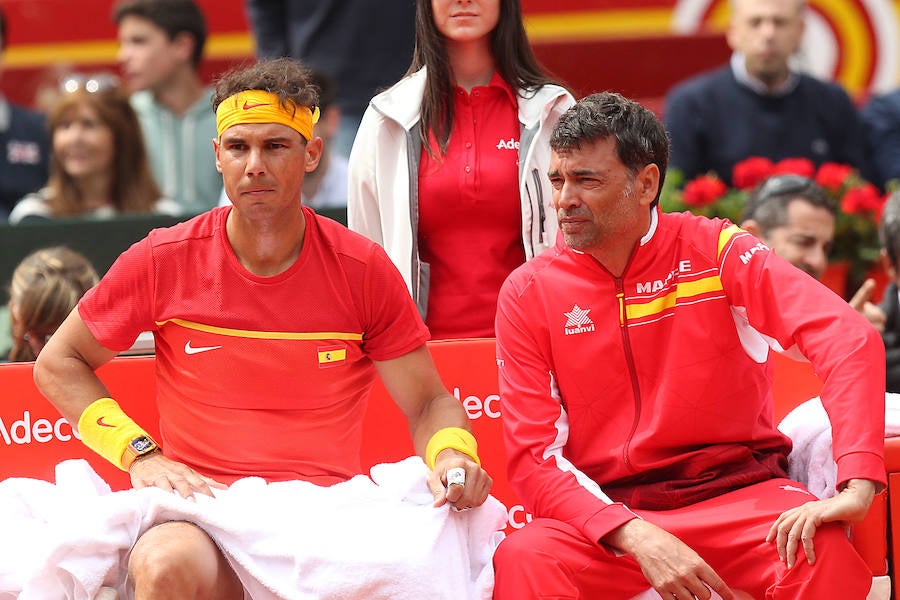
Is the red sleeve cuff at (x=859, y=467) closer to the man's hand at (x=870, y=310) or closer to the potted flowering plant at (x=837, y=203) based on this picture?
the man's hand at (x=870, y=310)

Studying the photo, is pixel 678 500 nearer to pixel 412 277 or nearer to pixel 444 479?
pixel 444 479

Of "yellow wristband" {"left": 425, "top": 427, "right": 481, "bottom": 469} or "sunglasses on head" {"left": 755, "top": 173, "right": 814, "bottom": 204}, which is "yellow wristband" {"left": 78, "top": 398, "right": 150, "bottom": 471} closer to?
"yellow wristband" {"left": 425, "top": 427, "right": 481, "bottom": 469}

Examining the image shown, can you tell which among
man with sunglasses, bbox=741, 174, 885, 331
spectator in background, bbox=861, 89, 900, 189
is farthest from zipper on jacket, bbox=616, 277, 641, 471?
spectator in background, bbox=861, 89, 900, 189

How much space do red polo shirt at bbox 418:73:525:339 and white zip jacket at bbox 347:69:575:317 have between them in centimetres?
5

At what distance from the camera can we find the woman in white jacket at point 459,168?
14.7ft

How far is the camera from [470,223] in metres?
4.51

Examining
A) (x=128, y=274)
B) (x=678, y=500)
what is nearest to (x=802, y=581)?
(x=678, y=500)

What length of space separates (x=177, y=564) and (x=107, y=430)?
0.55m

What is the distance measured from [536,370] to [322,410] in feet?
1.88

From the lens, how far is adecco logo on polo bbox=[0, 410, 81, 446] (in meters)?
4.11

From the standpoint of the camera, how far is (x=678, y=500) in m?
3.68

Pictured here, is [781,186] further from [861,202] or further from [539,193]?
[539,193]

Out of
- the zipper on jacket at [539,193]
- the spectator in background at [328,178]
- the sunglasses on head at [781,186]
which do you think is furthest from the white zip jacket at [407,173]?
the spectator in background at [328,178]

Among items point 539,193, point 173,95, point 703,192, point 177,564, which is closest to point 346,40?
point 173,95
